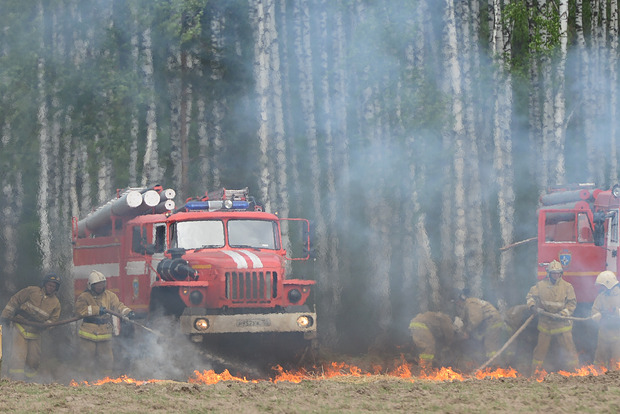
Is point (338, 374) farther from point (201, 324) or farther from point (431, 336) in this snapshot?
point (201, 324)

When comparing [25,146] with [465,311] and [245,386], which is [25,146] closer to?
[465,311]

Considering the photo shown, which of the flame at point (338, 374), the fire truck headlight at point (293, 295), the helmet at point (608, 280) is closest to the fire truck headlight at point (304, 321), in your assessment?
the fire truck headlight at point (293, 295)

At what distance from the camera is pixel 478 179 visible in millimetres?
26984

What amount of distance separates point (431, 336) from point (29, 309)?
6.37 meters

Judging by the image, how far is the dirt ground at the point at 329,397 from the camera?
10.8 m

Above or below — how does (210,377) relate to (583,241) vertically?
below

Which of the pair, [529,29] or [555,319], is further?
[529,29]

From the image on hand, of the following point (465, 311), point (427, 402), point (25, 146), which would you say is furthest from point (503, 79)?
point (427, 402)

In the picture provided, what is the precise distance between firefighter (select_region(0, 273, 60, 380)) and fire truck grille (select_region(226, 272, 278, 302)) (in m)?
2.98

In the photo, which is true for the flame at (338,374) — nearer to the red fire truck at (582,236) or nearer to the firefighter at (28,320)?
the firefighter at (28,320)

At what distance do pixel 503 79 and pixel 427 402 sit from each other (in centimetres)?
1686

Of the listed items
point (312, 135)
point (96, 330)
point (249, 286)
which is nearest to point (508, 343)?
point (249, 286)

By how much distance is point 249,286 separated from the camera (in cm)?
1521

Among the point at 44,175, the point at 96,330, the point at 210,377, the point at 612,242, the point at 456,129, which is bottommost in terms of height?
the point at 210,377
